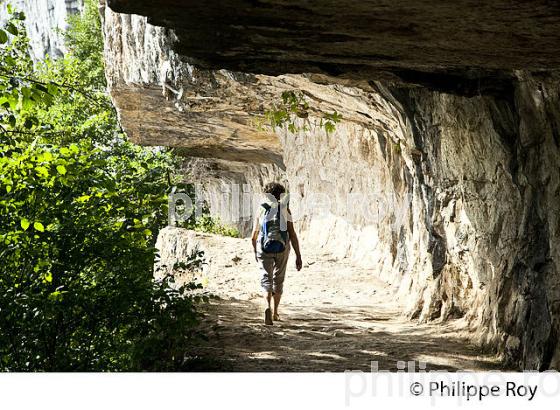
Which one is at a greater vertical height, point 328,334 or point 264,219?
point 264,219

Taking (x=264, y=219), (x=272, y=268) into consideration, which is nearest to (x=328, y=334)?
(x=272, y=268)

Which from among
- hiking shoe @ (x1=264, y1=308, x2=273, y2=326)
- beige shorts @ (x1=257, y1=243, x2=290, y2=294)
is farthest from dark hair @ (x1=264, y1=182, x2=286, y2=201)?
hiking shoe @ (x1=264, y1=308, x2=273, y2=326)

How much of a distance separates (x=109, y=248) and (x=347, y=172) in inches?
274

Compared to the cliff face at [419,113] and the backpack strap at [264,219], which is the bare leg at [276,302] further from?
the cliff face at [419,113]

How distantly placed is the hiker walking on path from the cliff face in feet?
3.66

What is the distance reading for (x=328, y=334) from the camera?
6973 mm

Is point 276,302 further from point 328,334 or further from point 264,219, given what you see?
point 264,219

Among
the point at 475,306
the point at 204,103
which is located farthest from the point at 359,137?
the point at 475,306

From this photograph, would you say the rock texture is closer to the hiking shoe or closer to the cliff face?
the cliff face

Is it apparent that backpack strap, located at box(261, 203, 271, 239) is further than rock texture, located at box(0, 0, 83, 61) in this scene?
No

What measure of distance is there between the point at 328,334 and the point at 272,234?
3.37 feet

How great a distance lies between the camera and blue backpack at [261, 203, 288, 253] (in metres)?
6.93

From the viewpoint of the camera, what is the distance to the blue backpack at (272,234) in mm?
6930

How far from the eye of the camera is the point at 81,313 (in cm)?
580
